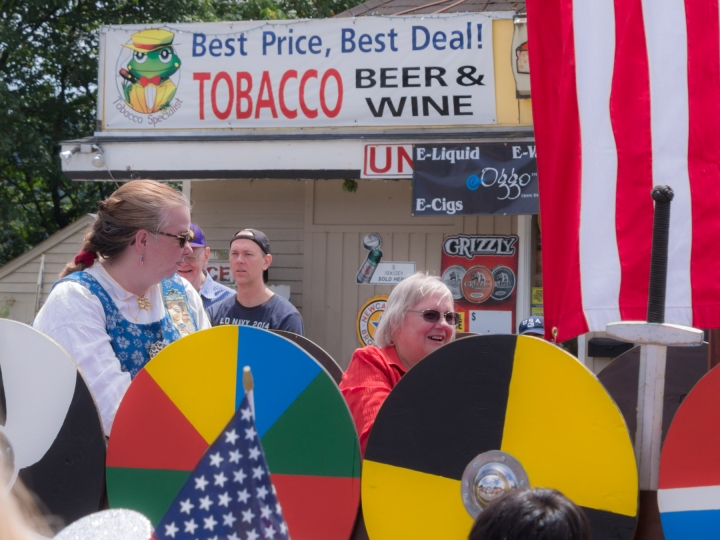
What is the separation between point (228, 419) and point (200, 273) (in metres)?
2.96

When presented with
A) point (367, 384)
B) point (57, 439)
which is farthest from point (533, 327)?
point (57, 439)

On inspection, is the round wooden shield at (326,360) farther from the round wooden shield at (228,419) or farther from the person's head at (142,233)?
the round wooden shield at (228,419)

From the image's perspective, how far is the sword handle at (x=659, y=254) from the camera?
5.44 feet

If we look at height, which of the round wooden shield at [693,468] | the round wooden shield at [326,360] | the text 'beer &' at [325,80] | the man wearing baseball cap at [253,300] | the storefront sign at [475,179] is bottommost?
the round wooden shield at [693,468]

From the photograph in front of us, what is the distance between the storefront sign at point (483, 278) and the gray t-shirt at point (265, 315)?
277 cm

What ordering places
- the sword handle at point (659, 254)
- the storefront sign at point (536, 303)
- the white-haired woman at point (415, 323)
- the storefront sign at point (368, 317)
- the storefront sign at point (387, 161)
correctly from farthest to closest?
the storefront sign at point (368, 317) → the storefront sign at point (536, 303) → the storefront sign at point (387, 161) → the white-haired woman at point (415, 323) → the sword handle at point (659, 254)

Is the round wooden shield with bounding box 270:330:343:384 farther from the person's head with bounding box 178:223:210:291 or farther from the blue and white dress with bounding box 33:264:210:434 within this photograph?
the person's head with bounding box 178:223:210:291

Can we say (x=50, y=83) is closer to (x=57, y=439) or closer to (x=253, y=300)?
(x=253, y=300)

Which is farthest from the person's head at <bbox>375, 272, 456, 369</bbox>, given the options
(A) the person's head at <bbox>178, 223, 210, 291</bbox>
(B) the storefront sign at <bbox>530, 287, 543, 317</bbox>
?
(B) the storefront sign at <bbox>530, 287, 543, 317</bbox>

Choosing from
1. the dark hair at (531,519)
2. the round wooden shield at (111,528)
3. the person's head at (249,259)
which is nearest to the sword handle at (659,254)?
the dark hair at (531,519)

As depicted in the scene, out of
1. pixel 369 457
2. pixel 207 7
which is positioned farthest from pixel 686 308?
pixel 207 7

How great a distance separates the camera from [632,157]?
1.87 meters

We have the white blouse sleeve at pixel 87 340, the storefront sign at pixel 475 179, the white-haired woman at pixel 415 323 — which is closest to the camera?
the white blouse sleeve at pixel 87 340

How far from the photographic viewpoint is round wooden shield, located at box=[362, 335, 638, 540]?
172 centimetres
